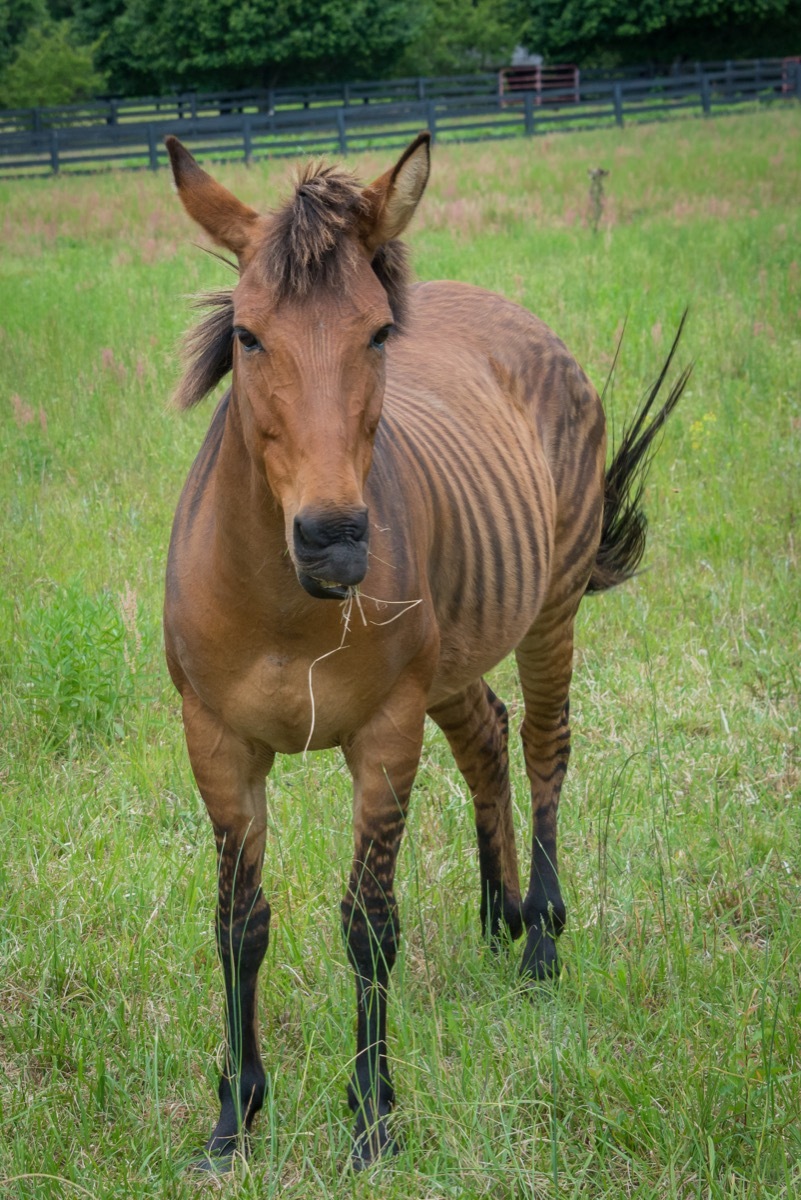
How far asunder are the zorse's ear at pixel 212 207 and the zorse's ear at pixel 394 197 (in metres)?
0.24

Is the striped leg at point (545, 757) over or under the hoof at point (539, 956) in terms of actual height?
over

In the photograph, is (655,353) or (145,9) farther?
(145,9)

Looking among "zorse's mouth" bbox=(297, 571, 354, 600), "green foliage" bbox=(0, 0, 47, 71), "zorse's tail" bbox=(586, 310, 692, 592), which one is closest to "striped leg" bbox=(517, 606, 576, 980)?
"zorse's tail" bbox=(586, 310, 692, 592)

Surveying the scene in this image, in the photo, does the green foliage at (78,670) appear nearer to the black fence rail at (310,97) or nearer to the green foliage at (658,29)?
the black fence rail at (310,97)

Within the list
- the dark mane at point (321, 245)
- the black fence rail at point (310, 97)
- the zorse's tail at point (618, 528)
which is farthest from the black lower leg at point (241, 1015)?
the black fence rail at point (310, 97)

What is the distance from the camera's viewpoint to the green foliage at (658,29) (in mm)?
45500

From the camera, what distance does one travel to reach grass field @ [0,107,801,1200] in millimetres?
2469

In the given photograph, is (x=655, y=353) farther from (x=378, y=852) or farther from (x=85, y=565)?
(x=378, y=852)

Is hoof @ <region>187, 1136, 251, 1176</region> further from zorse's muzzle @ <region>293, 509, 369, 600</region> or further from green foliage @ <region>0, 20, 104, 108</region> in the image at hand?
green foliage @ <region>0, 20, 104, 108</region>

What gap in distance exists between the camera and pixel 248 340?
2.28 m

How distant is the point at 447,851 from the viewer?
13.2ft

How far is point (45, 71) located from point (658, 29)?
969 inches

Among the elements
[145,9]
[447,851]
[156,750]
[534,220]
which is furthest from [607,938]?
[145,9]

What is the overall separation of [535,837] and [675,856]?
45 centimetres
